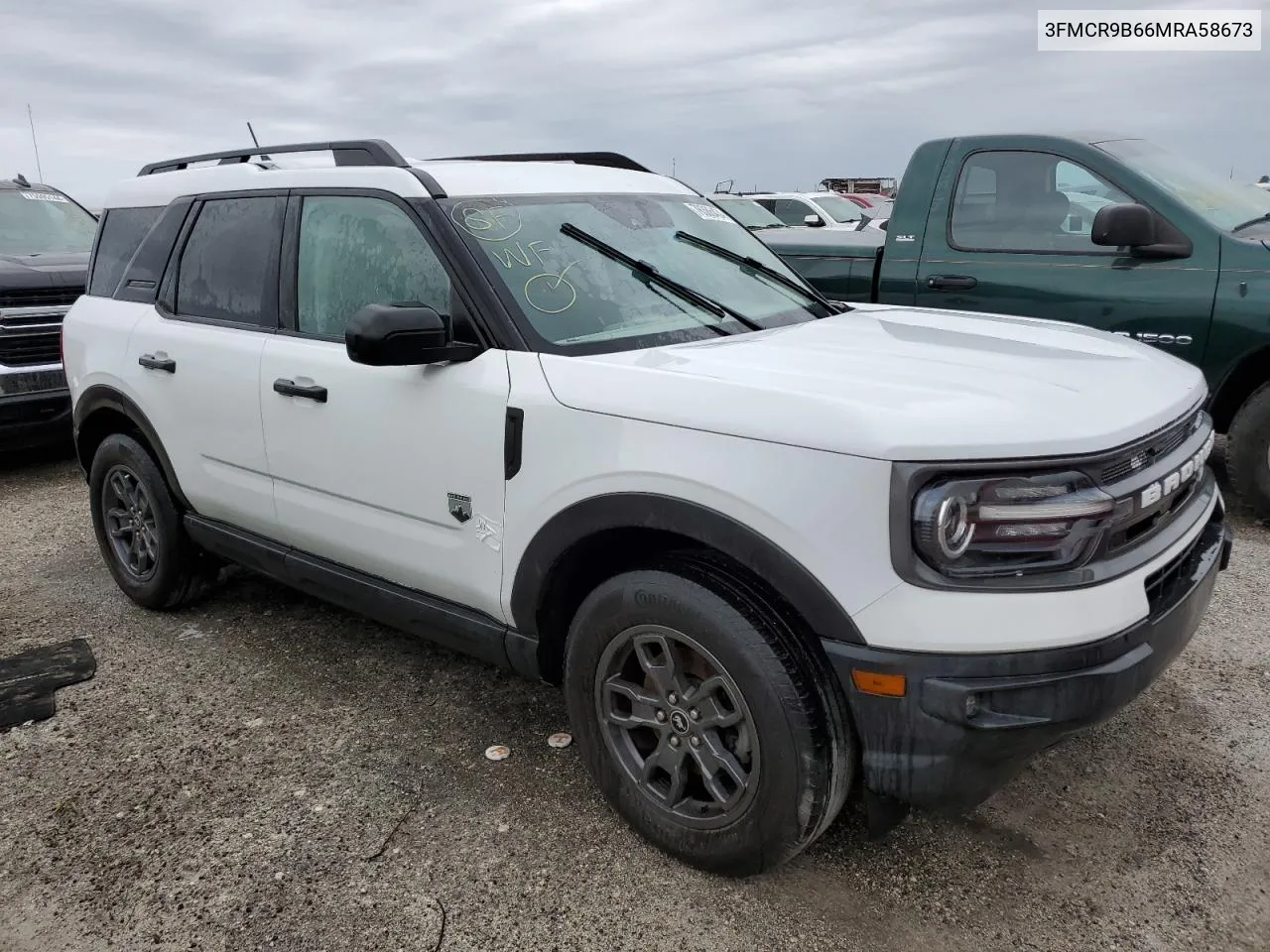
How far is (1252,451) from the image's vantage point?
15.9 ft

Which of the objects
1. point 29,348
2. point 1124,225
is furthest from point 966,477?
point 29,348

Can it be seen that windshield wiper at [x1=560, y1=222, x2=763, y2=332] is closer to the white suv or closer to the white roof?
the white suv

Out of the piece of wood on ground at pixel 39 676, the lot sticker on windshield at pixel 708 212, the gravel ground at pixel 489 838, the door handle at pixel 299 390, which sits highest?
the lot sticker on windshield at pixel 708 212

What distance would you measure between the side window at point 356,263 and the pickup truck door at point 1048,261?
3404 mm

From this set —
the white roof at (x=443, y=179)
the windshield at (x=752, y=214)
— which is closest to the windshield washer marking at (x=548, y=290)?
the white roof at (x=443, y=179)

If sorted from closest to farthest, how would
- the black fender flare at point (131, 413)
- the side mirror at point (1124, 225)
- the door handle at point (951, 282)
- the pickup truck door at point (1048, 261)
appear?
the black fender flare at point (131, 413), the side mirror at point (1124, 225), the pickup truck door at point (1048, 261), the door handle at point (951, 282)

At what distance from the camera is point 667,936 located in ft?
7.77

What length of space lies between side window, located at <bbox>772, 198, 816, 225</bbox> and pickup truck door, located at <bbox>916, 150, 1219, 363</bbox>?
1070 centimetres

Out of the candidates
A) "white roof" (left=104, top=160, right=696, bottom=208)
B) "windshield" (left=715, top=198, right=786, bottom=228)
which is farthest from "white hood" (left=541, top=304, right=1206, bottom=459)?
"windshield" (left=715, top=198, right=786, bottom=228)

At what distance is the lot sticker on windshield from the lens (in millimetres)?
3699

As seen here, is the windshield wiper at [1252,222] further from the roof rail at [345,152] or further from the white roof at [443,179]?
the roof rail at [345,152]

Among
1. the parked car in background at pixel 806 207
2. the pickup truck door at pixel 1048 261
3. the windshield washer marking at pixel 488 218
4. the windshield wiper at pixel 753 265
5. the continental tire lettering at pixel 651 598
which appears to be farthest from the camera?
the parked car in background at pixel 806 207

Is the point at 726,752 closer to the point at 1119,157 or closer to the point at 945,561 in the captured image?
the point at 945,561

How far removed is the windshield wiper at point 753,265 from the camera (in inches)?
136
